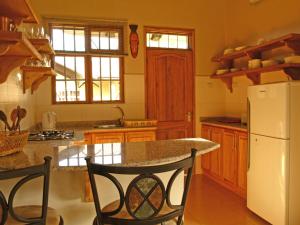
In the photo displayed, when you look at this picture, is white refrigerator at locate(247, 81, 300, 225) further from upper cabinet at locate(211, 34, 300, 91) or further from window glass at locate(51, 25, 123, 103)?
window glass at locate(51, 25, 123, 103)

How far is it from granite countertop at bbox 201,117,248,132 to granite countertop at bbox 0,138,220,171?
198 centimetres

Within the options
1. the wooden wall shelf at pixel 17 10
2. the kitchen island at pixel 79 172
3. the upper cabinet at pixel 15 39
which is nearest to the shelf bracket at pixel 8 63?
the upper cabinet at pixel 15 39

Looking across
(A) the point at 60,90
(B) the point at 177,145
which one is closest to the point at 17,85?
(A) the point at 60,90

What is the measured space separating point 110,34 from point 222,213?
3.07 metres

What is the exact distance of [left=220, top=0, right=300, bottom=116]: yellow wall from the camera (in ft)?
11.5

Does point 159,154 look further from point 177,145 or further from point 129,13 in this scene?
point 129,13

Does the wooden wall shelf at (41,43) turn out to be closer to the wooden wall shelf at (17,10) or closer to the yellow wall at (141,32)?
the wooden wall shelf at (17,10)

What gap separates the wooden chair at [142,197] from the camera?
1.06 metres

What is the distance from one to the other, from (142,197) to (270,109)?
207cm

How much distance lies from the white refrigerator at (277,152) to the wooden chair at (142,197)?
1.75 metres

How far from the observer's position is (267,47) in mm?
3553

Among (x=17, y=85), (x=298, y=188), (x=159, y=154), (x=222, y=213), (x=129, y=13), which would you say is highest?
(x=129, y=13)

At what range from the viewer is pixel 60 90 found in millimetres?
4223

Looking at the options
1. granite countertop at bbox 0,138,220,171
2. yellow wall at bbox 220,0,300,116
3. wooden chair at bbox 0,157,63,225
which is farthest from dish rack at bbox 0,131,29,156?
yellow wall at bbox 220,0,300,116
